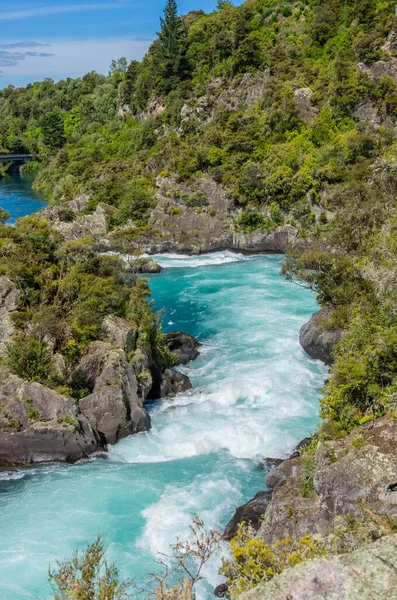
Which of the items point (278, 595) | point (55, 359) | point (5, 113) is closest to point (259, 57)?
point (55, 359)

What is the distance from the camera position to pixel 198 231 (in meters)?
60.6

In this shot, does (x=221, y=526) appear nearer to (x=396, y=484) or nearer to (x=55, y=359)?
(x=396, y=484)

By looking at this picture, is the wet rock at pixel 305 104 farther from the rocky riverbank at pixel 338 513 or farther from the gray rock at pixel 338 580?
the gray rock at pixel 338 580

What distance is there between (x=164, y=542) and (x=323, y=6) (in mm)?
81956

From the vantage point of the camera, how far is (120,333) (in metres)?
28.8

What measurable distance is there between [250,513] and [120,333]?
13.4m

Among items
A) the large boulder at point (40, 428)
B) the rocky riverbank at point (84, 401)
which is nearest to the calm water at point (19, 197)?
the rocky riverbank at point (84, 401)

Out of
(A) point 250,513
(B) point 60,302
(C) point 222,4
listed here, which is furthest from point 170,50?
(A) point 250,513

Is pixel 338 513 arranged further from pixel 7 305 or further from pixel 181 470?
pixel 7 305

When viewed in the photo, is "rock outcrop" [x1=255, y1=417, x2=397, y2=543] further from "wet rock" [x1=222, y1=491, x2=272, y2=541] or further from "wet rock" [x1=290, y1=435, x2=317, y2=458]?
"wet rock" [x1=290, y1=435, x2=317, y2=458]

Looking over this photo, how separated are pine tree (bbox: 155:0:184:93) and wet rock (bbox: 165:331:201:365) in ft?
205

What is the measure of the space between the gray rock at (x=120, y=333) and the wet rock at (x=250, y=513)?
38.8 ft

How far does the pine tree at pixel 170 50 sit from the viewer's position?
84625 millimetres

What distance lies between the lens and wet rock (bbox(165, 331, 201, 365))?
34625mm
